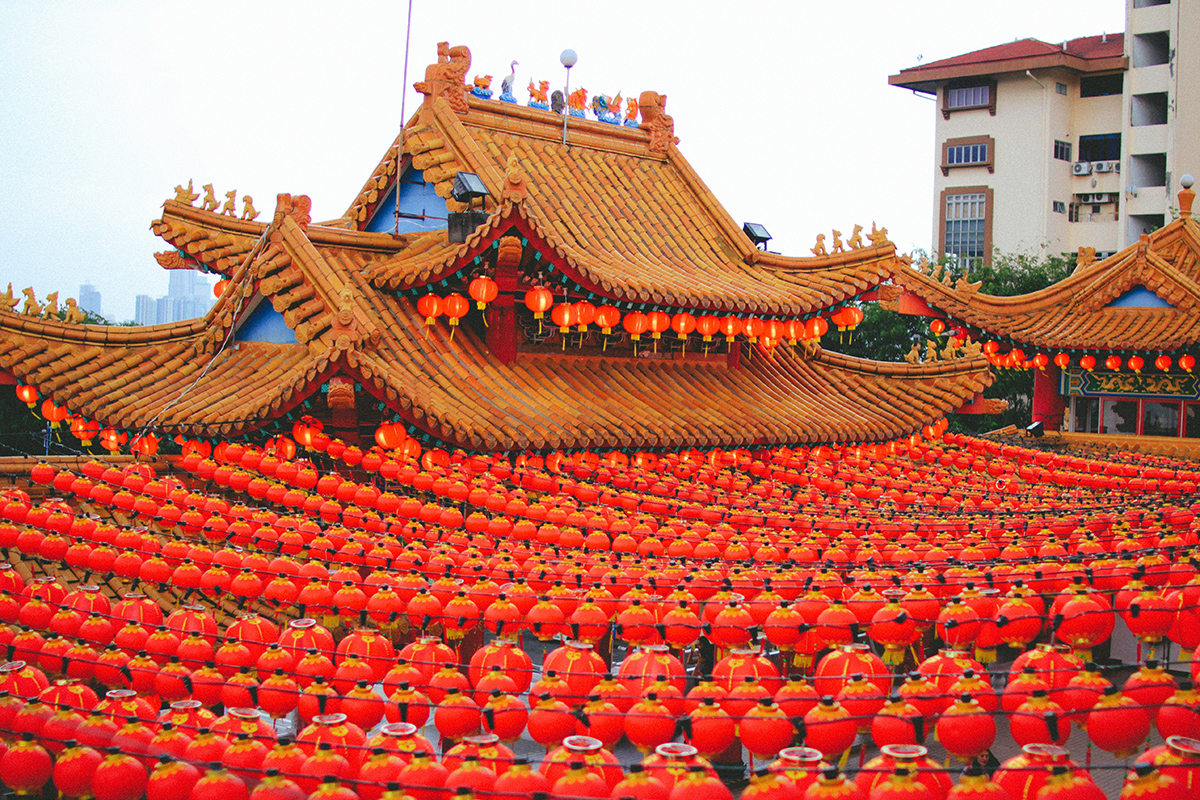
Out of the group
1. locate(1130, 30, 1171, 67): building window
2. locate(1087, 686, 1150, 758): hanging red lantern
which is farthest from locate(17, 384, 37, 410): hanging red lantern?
locate(1130, 30, 1171, 67): building window

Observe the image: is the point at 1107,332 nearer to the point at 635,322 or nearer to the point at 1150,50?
the point at 635,322

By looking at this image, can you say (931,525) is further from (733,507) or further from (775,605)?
(775,605)

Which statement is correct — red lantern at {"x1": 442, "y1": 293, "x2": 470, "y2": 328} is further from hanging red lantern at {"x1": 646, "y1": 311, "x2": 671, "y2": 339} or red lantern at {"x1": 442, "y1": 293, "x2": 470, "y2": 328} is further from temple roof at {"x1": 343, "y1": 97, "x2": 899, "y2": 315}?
hanging red lantern at {"x1": 646, "y1": 311, "x2": 671, "y2": 339}

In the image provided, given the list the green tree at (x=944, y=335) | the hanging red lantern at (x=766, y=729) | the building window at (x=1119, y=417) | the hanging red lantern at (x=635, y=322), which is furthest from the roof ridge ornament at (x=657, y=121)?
the green tree at (x=944, y=335)

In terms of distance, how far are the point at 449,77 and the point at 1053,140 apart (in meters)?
34.4

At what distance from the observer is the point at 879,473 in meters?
15.5

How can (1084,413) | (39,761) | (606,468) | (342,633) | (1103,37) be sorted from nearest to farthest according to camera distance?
1. (39,761)
2. (342,633)
3. (606,468)
4. (1084,413)
5. (1103,37)

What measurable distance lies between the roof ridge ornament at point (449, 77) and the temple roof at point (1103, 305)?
31.6 feet

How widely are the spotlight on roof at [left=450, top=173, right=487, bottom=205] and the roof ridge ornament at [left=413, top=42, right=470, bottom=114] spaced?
207 cm

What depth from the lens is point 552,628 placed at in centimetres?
797

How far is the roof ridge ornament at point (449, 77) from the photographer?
15992mm

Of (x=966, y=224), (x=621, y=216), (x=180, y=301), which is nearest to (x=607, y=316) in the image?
(x=621, y=216)

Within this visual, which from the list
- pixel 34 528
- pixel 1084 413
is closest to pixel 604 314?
pixel 34 528

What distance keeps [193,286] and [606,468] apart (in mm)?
96089
